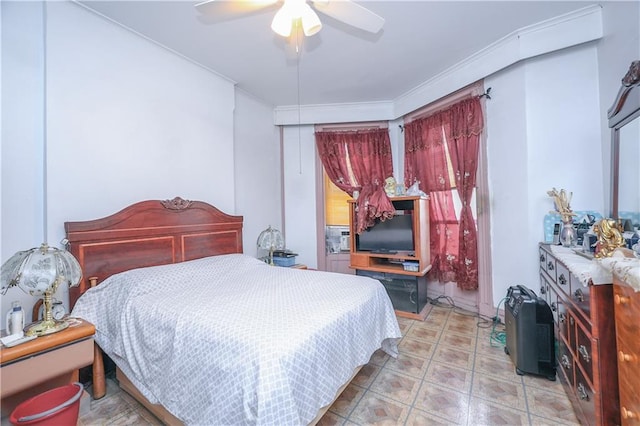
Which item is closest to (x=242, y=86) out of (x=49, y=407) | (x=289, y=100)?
(x=289, y=100)

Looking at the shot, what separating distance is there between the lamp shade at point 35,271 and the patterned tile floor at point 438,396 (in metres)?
0.83

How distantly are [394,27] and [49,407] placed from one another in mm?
3282

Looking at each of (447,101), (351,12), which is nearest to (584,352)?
(351,12)

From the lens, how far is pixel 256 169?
3.56m

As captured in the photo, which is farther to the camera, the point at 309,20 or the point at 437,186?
the point at 437,186

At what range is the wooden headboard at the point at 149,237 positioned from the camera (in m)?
1.86

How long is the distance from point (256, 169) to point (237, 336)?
2689mm

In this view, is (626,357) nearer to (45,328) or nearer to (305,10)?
(305,10)

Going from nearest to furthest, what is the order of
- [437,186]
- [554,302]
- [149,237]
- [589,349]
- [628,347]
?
[628,347] < [589,349] < [554,302] < [149,237] < [437,186]

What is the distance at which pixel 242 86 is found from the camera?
323 centimetres

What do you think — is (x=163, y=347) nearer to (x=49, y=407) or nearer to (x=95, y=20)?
(x=49, y=407)

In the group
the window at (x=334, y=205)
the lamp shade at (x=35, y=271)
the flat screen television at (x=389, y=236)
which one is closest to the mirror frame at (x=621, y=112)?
the flat screen television at (x=389, y=236)

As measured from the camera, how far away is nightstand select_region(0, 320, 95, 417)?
1.21m

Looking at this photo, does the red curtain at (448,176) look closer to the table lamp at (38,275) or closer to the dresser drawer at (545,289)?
the dresser drawer at (545,289)
